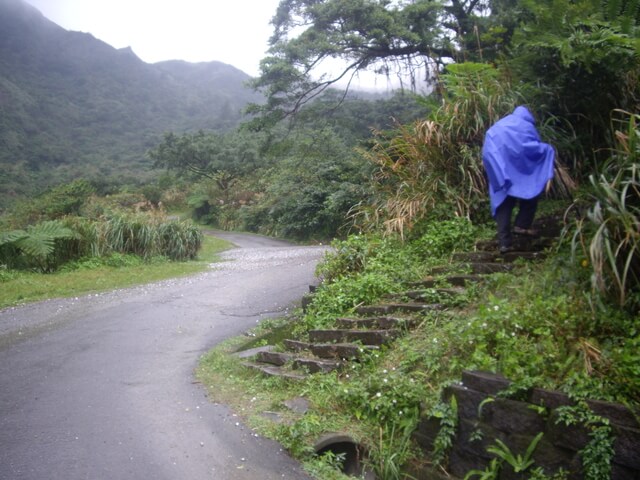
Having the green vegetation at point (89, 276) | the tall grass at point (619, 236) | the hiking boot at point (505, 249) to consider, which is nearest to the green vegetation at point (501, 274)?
the tall grass at point (619, 236)

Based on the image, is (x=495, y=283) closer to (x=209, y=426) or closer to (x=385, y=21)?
(x=209, y=426)

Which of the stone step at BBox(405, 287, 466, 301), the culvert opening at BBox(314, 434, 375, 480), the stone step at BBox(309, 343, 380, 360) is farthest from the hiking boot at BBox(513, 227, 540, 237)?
the culvert opening at BBox(314, 434, 375, 480)

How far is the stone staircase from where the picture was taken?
Answer: 18.0ft

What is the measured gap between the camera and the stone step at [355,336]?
5.38 meters

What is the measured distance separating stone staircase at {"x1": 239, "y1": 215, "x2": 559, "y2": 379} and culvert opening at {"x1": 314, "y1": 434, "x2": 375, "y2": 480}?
95 centimetres

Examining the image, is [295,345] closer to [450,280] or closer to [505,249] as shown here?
[450,280]

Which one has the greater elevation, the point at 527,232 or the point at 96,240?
the point at 527,232

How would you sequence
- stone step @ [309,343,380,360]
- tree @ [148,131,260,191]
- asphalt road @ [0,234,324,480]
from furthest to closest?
tree @ [148,131,260,191], stone step @ [309,343,380,360], asphalt road @ [0,234,324,480]

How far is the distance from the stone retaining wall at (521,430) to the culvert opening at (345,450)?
552 millimetres

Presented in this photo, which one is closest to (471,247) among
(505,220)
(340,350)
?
(505,220)

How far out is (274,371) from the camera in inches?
233

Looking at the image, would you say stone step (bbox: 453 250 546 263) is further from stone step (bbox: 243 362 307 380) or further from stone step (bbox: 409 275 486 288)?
stone step (bbox: 243 362 307 380)

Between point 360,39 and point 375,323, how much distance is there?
12538 millimetres

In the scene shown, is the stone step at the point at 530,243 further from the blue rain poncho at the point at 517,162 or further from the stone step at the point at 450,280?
Result: the stone step at the point at 450,280
